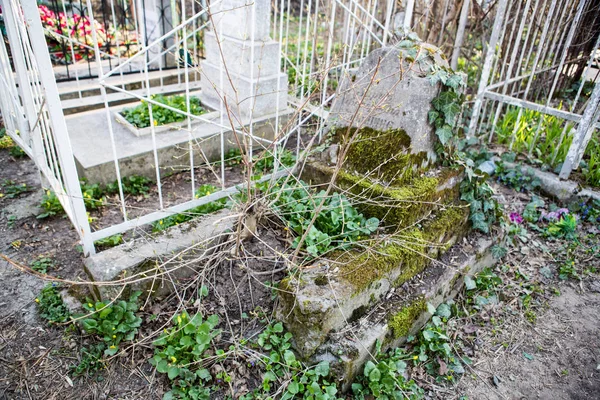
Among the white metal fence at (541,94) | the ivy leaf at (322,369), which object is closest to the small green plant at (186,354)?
the ivy leaf at (322,369)

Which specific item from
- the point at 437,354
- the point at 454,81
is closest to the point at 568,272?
the point at 437,354

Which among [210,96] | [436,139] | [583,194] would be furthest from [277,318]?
[583,194]

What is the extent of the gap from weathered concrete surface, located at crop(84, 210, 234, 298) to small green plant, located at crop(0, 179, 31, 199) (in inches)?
64.8

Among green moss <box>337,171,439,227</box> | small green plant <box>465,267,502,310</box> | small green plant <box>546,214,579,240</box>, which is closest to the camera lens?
green moss <box>337,171,439,227</box>

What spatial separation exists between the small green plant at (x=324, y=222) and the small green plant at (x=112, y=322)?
3.54 ft

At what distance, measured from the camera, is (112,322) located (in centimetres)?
245

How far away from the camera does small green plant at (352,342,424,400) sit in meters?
2.35

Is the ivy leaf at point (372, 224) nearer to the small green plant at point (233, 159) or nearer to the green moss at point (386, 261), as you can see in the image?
the green moss at point (386, 261)

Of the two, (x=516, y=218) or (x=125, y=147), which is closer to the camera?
(x=125, y=147)

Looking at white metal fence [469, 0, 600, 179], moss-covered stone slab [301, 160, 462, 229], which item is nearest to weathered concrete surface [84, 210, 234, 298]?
moss-covered stone slab [301, 160, 462, 229]

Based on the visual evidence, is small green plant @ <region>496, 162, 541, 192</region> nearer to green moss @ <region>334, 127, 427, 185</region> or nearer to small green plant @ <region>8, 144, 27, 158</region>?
green moss @ <region>334, 127, 427, 185</region>

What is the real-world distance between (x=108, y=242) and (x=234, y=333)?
117 centimetres

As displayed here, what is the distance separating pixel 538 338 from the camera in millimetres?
3031

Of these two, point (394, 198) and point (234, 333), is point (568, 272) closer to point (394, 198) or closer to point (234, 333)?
point (394, 198)
